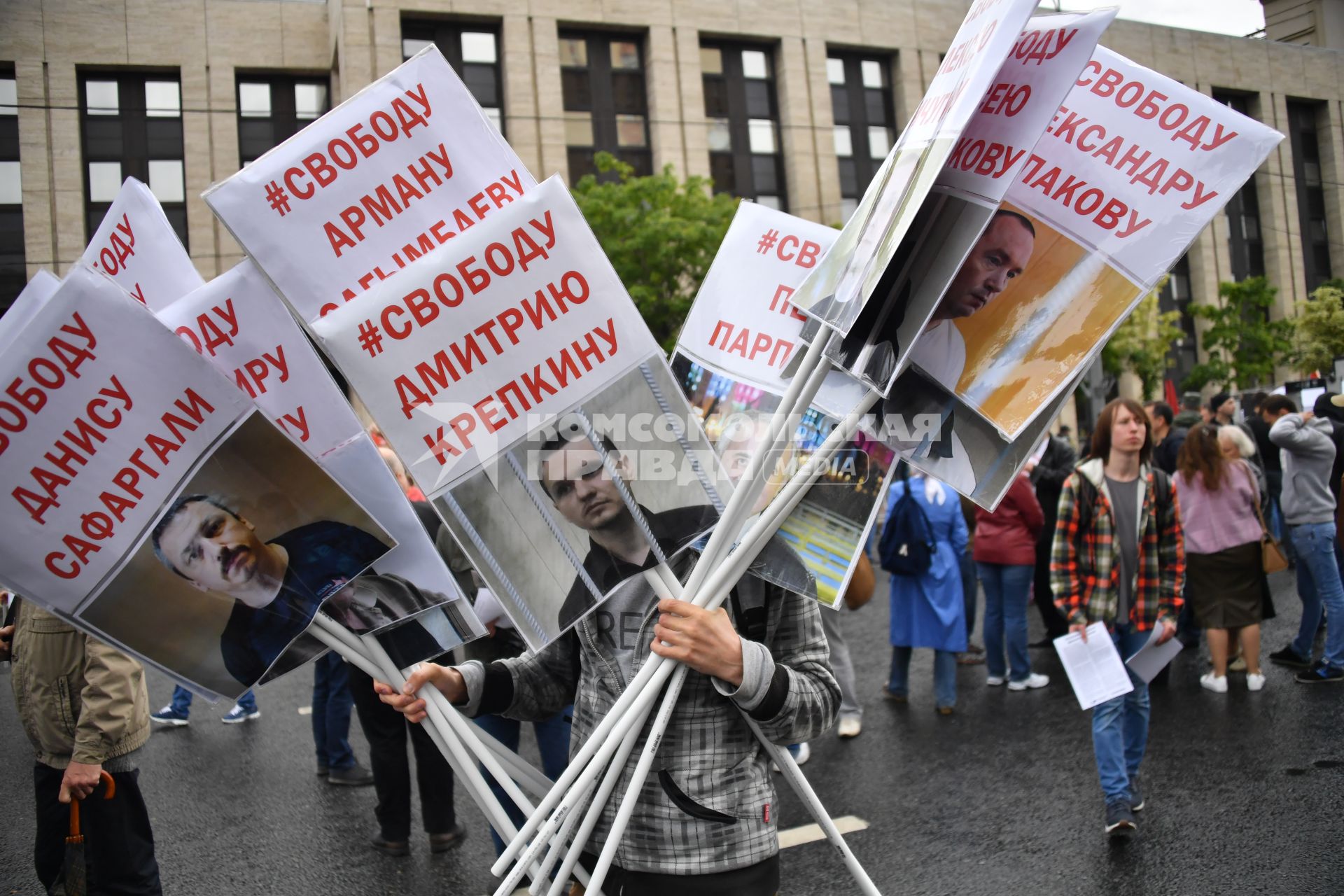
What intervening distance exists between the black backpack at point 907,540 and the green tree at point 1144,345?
88.8 feet

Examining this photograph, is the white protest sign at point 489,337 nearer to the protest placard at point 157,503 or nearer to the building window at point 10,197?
the protest placard at point 157,503

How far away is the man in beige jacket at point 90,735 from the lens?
3381mm

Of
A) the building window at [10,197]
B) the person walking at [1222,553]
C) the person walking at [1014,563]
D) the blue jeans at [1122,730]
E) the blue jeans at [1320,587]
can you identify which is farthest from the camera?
the person walking at [1014,563]

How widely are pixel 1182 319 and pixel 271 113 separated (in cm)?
3528

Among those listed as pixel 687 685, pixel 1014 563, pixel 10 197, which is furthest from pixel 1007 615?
pixel 10 197

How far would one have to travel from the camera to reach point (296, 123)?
24328mm

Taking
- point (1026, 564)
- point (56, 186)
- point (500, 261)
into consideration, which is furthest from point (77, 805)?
point (56, 186)

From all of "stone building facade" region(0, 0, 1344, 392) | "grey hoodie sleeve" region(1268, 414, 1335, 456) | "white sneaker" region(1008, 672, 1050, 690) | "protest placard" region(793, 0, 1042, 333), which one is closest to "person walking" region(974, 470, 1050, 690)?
"white sneaker" region(1008, 672, 1050, 690)

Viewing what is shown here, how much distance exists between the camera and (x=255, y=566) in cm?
178

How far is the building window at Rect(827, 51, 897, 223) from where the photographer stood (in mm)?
35750

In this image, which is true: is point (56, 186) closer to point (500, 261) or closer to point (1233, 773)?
point (500, 261)

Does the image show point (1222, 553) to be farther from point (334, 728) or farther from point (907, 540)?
point (334, 728)

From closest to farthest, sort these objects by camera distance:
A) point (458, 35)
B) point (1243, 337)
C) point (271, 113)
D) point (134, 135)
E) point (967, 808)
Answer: point (967, 808), point (134, 135), point (271, 113), point (458, 35), point (1243, 337)

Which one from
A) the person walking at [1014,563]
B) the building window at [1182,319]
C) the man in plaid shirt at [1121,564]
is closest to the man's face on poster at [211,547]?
the man in plaid shirt at [1121,564]
